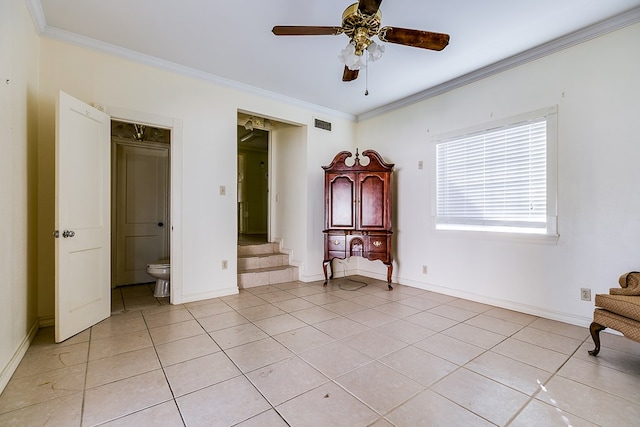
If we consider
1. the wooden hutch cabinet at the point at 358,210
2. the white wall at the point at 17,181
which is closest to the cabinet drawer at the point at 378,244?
the wooden hutch cabinet at the point at 358,210

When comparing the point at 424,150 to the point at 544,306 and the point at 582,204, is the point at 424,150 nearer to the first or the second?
the point at 582,204

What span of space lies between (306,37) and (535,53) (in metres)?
2.28

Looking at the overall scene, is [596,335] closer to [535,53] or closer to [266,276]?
[535,53]

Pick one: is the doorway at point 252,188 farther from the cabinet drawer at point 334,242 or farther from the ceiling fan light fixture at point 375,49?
the ceiling fan light fixture at point 375,49

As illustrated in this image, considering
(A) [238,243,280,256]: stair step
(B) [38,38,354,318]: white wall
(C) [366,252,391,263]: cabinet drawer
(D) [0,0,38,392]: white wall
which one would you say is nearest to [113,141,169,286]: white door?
(A) [238,243,280,256]: stair step

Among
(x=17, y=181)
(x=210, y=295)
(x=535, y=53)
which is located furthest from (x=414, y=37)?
(x=210, y=295)

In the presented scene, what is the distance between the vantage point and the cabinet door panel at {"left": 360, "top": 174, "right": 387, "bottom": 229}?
3.94 m

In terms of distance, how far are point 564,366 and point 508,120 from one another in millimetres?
2378

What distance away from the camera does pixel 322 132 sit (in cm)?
450

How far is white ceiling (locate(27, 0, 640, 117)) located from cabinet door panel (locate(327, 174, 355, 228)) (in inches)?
50.4

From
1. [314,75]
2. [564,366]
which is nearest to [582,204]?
[564,366]

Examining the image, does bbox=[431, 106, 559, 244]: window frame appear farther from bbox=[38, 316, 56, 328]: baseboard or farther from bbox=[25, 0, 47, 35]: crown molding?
bbox=[38, 316, 56, 328]: baseboard

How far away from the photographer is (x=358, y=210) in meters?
4.03

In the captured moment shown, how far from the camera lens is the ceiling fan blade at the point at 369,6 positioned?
1.64 meters
